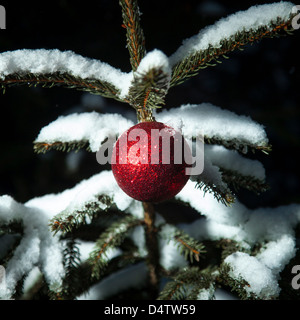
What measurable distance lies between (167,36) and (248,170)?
0.75 metres

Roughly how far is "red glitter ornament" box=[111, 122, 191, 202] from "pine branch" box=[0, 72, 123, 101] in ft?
0.47

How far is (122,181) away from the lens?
28.3 inches

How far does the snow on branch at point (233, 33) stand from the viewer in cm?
66

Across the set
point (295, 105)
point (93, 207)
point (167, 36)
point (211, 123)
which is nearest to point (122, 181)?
point (93, 207)

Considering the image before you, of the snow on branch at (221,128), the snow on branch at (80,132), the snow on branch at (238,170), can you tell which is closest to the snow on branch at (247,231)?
the snow on branch at (238,170)

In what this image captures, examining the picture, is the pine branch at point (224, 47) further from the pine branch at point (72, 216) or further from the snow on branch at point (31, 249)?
the snow on branch at point (31, 249)

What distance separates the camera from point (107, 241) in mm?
995

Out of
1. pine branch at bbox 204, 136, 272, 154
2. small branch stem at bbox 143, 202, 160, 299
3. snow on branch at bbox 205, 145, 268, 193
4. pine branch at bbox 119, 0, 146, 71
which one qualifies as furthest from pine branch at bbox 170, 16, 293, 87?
small branch stem at bbox 143, 202, 160, 299

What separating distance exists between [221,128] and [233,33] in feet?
0.86

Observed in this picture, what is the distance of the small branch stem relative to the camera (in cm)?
102

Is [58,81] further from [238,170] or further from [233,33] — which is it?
[238,170]

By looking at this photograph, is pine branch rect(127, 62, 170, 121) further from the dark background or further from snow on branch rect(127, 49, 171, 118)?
the dark background

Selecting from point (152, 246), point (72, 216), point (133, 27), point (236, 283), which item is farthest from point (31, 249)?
point (133, 27)

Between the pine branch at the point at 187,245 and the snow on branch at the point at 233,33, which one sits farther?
the pine branch at the point at 187,245
